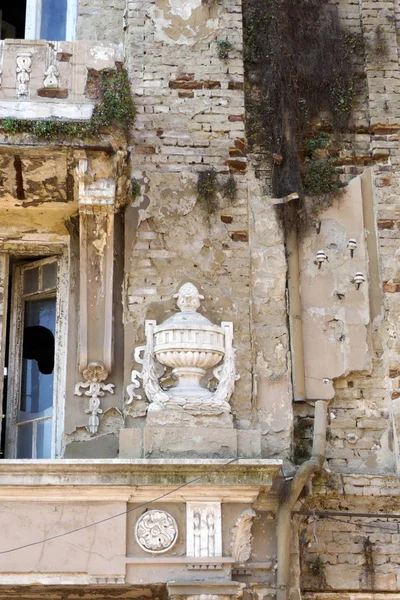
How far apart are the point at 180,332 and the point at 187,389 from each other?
1.32 feet

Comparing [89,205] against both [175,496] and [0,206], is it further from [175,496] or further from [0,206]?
[175,496]

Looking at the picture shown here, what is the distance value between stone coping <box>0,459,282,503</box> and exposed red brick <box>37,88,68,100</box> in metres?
2.65

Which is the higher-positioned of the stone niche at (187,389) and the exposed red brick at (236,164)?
the exposed red brick at (236,164)

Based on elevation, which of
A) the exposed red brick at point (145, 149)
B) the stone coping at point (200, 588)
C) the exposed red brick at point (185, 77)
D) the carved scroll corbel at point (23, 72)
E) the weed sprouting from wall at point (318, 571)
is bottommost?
the stone coping at point (200, 588)

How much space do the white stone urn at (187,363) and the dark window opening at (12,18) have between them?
142 inches

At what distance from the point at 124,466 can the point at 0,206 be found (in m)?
2.38

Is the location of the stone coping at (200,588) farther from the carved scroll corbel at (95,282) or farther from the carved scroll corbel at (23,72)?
the carved scroll corbel at (23,72)

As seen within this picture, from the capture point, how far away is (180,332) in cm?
723

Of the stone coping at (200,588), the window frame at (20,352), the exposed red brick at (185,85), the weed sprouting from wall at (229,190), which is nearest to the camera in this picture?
the stone coping at (200,588)

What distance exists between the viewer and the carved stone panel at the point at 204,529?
22.1 ft

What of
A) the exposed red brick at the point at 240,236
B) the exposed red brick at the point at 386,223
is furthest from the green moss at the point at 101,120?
the exposed red brick at the point at 386,223

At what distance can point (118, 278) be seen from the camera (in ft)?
25.2

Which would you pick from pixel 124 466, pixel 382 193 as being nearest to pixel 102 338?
pixel 124 466

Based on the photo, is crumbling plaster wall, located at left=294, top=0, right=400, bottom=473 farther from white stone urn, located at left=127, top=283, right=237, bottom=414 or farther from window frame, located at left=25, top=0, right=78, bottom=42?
window frame, located at left=25, top=0, right=78, bottom=42
